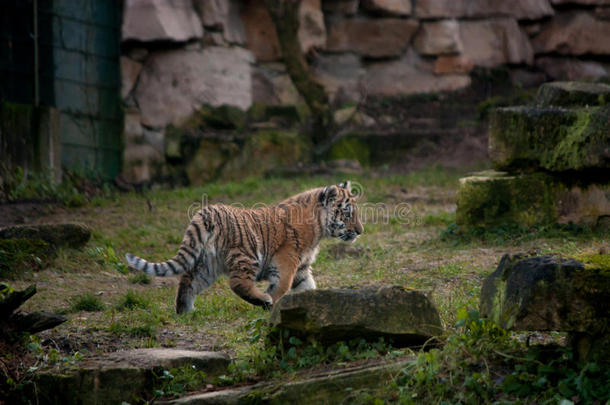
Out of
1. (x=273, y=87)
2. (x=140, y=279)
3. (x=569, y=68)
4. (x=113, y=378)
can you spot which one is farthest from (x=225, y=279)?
(x=569, y=68)

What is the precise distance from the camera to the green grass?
5.23m

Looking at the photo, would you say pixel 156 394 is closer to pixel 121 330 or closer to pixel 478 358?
pixel 121 330

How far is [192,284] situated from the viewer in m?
6.20

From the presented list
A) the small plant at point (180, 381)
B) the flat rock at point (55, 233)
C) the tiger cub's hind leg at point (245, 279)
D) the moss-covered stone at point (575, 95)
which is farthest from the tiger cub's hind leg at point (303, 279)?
the moss-covered stone at point (575, 95)

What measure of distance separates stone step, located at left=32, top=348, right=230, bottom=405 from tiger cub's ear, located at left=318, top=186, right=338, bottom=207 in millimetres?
2546

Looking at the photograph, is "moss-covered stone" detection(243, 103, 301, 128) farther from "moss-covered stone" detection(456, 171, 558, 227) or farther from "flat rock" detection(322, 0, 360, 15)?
"moss-covered stone" detection(456, 171, 558, 227)

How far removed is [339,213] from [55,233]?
2918 millimetres

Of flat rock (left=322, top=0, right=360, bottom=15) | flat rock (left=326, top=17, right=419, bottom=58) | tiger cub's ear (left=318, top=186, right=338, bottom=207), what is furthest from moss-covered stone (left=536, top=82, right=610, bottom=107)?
flat rock (left=322, top=0, right=360, bottom=15)

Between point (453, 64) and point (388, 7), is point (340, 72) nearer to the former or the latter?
point (388, 7)

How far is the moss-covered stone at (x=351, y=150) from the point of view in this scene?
42.0 feet

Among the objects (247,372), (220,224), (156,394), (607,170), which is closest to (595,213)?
(607,170)

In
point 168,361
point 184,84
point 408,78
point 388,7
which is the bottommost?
point 168,361

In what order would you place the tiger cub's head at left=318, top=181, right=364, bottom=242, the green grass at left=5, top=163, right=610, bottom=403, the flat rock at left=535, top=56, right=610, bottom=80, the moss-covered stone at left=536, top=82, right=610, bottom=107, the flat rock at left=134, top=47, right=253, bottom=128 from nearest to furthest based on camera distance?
the green grass at left=5, top=163, right=610, bottom=403 → the tiger cub's head at left=318, top=181, right=364, bottom=242 → the moss-covered stone at left=536, top=82, right=610, bottom=107 → the flat rock at left=134, top=47, right=253, bottom=128 → the flat rock at left=535, top=56, right=610, bottom=80

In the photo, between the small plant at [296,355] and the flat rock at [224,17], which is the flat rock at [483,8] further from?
the small plant at [296,355]
